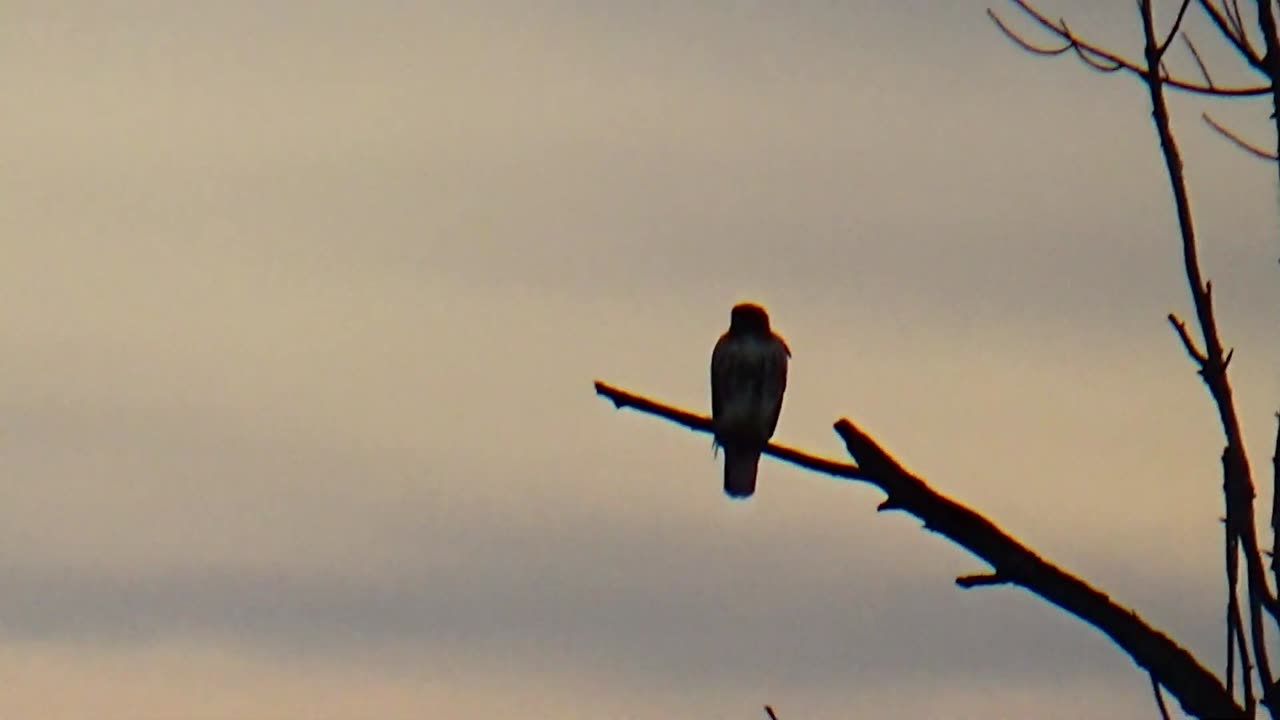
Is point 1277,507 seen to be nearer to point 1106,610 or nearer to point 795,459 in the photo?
point 1106,610

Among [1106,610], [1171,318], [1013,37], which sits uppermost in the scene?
[1013,37]

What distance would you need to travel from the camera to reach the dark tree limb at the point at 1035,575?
3871 mm

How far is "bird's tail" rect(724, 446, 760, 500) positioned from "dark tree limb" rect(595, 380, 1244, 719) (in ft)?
24.4

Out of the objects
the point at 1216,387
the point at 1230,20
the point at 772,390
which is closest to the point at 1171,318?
the point at 1216,387

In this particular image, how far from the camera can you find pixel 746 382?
1288 centimetres

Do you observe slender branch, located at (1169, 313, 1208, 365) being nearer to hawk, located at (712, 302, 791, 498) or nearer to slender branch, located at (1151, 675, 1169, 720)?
slender branch, located at (1151, 675, 1169, 720)

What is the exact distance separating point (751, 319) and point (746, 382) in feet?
1.42

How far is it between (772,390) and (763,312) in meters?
0.54

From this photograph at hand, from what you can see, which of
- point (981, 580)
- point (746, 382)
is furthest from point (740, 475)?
point (981, 580)

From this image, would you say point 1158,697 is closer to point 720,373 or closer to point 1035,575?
point 1035,575

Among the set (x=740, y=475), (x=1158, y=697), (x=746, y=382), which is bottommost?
(x=1158, y=697)

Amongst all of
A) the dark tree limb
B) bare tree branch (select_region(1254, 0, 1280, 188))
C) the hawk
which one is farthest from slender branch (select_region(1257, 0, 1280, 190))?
the hawk

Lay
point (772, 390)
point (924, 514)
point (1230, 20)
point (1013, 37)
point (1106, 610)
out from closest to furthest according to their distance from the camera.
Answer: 1. point (1106, 610)
2. point (924, 514)
3. point (1230, 20)
4. point (1013, 37)
5. point (772, 390)

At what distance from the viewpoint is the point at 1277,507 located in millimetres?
4129
